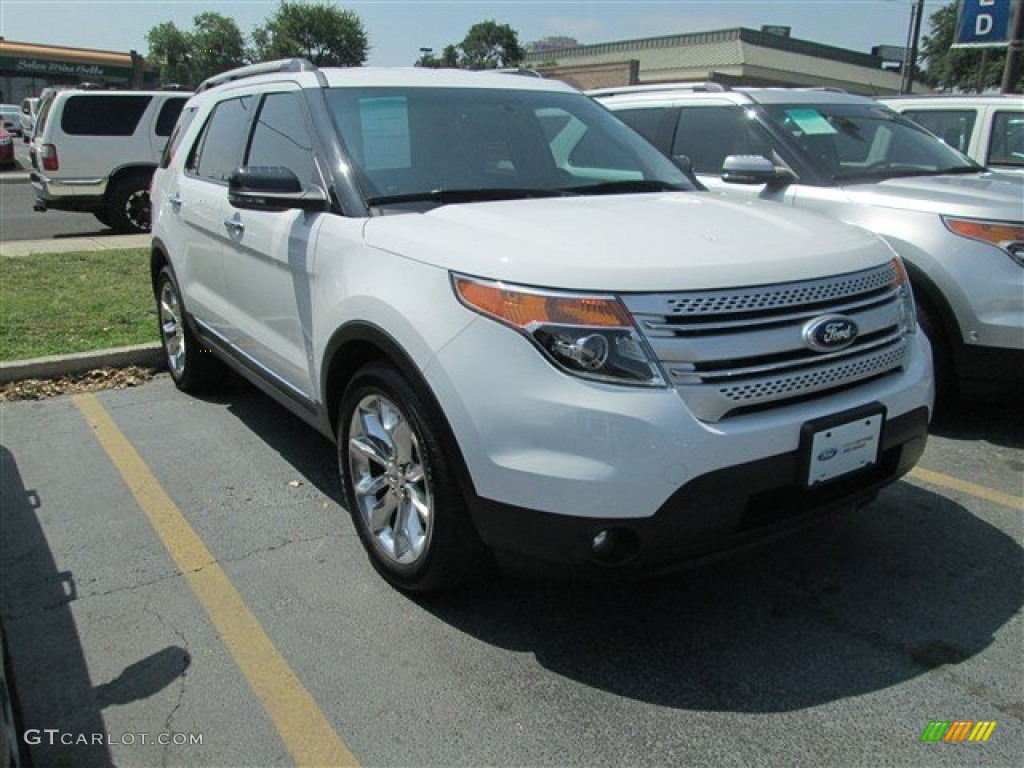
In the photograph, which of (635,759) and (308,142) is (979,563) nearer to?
(635,759)

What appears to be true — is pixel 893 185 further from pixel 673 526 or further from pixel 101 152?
pixel 101 152

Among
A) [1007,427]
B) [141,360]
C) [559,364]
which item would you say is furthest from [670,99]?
[559,364]

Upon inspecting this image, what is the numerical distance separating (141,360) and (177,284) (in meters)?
1.16

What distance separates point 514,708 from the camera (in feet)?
8.50

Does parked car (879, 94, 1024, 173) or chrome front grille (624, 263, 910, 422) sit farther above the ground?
parked car (879, 94, 1024, 173)

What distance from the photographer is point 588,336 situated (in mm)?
2451

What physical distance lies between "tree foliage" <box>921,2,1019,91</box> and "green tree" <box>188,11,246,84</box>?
5196cm

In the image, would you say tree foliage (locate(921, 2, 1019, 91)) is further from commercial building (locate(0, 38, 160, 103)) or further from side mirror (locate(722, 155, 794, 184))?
commercial building (locate(0, 38, 160, 103))

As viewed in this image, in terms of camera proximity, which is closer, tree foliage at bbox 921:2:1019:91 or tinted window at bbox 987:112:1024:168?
tinted window at bbox 987:112:1024:168

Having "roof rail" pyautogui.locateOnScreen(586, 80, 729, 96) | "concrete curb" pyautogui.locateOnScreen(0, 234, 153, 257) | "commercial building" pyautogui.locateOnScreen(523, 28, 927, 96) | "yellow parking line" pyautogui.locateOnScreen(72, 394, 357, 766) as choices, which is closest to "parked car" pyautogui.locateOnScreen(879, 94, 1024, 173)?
"roof rail" pyautogui.locateOnScreen(586, 80, 729, 96)

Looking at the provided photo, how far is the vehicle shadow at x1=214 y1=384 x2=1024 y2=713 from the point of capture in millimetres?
2691

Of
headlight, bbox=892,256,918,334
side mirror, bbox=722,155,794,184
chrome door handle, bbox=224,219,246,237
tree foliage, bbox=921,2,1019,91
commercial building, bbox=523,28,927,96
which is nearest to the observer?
headlight, bbox=892,256,918,334

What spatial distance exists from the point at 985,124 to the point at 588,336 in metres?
6.94

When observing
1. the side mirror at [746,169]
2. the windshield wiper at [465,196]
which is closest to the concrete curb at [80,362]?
the windshield wiper at [465,196]
